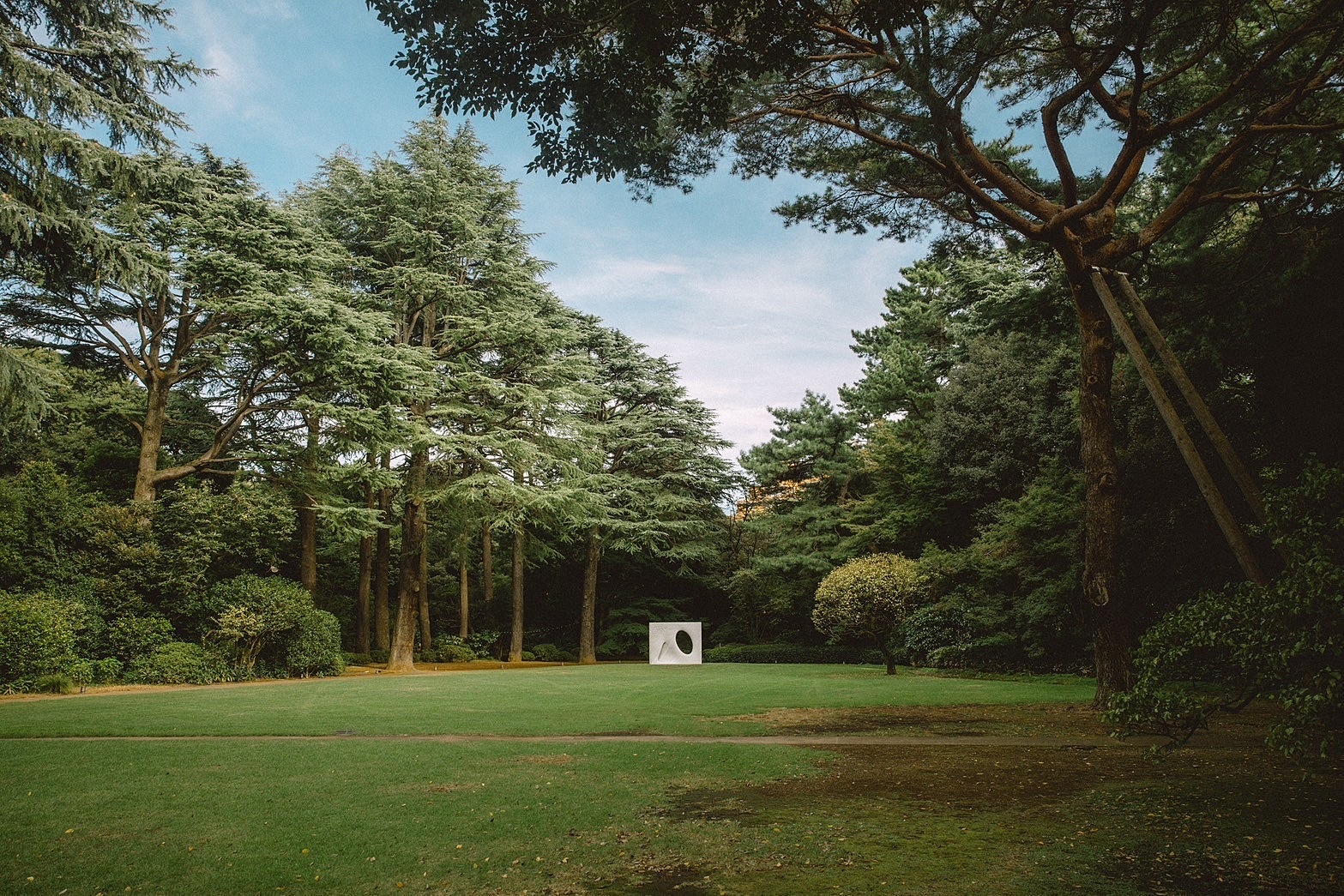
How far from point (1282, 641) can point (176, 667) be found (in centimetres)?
2043

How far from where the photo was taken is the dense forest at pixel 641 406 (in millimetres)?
9656

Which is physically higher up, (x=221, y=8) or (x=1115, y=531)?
(x=221, y=8)

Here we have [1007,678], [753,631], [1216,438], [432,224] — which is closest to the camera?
[1216,438]

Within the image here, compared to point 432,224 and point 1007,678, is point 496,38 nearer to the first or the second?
point 1007,678

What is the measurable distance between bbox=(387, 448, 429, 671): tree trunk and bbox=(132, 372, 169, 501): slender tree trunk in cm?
663

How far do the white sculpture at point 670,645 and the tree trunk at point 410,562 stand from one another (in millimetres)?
8784

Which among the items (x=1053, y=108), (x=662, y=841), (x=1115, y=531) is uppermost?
(x=1053, y=108)

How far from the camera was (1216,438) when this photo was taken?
7309 millimetres

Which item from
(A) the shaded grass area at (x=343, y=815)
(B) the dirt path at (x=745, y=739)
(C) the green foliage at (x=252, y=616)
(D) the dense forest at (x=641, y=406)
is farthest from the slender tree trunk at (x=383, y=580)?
(A) the shaded grass area at (x=343, y=815)

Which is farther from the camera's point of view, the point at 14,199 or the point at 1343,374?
the point at 14,199

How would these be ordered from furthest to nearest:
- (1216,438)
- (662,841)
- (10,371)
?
(10,371) → (1216,438) → (662,841)

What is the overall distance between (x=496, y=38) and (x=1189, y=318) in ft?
36.1

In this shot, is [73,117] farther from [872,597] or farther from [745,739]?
[872,597]

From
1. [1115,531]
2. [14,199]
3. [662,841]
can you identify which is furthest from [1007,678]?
[14,199]
